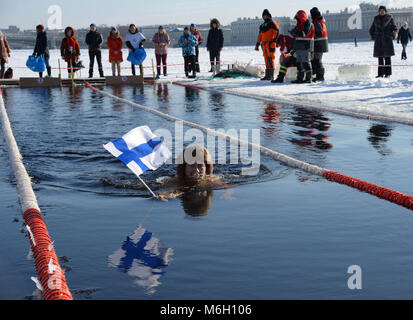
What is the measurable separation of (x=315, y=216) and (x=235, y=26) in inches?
7368

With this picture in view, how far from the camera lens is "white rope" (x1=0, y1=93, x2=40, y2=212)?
659cm

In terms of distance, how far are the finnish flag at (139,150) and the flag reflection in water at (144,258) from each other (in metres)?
1.30

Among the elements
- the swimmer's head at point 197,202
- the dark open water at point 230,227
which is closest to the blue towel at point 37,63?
the dark open water at point 230,227

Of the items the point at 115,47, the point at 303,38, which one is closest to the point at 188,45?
the point at 115,47

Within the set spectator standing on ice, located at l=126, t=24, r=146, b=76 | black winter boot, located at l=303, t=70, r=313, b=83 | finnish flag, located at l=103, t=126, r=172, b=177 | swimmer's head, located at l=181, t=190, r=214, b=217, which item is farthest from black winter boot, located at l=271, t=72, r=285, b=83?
finnish flag, located at l=103, t=126, r=172, b=177

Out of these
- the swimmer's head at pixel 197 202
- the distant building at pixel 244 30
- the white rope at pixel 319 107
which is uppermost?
the distant building at pixel 244 30

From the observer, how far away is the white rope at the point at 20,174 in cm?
659

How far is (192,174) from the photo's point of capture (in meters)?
7.28

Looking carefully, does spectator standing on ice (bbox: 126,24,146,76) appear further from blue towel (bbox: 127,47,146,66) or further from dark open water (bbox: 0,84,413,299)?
dark open water (bbox: 0,84,413,299)

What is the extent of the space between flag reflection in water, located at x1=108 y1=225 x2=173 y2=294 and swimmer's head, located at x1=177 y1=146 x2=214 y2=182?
1.62 metres

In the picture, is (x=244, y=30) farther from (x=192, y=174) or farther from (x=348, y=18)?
(x=192, y=174)

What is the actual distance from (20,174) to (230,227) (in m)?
3.44

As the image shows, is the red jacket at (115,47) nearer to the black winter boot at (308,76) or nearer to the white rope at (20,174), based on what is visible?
the black winter boot at (308,76)

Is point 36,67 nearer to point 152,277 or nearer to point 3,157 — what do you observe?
point 3,157
